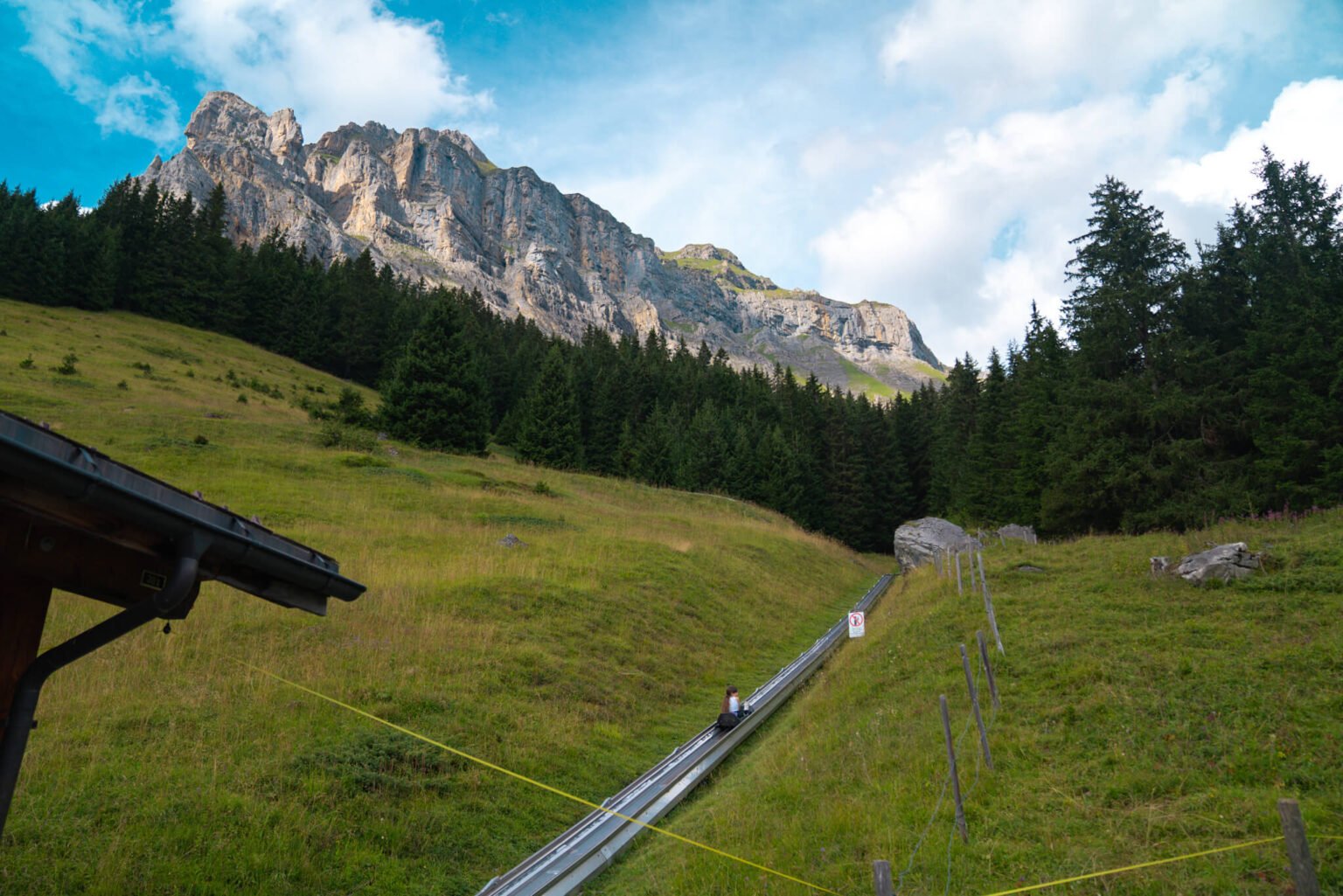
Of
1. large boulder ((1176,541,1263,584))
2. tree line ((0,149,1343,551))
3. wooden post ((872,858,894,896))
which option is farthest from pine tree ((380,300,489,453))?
wooden post ((872,858,894,896))

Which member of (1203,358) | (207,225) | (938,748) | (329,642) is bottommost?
(329,642)

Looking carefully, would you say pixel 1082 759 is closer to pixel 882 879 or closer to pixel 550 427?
pixel 882 879

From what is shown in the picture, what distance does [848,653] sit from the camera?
60.6ft

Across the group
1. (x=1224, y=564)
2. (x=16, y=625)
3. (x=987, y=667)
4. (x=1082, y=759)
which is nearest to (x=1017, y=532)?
(x=1224, y=564)

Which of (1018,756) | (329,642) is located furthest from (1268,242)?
(329,642)

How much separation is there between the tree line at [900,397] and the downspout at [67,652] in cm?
3045

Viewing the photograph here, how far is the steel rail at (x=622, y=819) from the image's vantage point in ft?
27.3

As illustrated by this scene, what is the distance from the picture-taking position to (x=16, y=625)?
4.31 metres

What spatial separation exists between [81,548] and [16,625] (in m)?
0.56

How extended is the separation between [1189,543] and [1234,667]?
940 centimetres

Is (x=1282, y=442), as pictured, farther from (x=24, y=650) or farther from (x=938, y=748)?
(x=24, y=650)

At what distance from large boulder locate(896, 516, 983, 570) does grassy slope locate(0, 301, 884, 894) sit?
9.83m

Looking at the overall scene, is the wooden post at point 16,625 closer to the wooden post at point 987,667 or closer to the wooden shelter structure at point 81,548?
the wooden shelter structure at point 81,548

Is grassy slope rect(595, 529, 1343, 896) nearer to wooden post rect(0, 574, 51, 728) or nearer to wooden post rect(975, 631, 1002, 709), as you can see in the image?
wooden post rect(975, 631, 1002, 709)
